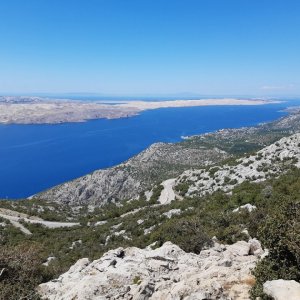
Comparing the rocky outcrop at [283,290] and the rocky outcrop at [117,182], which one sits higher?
the rocky outcrop at [283,290]

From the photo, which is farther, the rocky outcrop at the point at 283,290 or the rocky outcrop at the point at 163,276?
the rocky outcrop at the point at 163,276

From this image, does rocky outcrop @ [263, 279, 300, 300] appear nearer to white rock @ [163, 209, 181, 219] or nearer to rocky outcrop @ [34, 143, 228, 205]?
white rock @ [163, 209, 181, 219]

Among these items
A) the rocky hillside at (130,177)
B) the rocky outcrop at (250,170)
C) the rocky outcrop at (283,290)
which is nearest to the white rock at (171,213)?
the rocky outcrop at (250,170)

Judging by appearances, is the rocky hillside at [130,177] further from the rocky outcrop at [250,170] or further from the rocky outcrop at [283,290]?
the rocky outcrop at [283,290]

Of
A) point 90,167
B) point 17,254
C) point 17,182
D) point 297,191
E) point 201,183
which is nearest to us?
point 17,254

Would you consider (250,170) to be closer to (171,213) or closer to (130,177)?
(171,213)

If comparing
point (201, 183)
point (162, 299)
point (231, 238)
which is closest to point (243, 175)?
point (201, 183)

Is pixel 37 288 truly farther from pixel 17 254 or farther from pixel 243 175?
pixel 243 175
